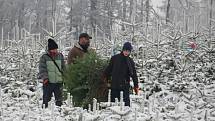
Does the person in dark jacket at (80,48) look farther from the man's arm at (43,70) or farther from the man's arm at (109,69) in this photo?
the man's arm at (109,69)

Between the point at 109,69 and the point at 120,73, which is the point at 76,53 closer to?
the point at 109,69

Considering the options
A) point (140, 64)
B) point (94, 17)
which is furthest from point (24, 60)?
point (94, 17)

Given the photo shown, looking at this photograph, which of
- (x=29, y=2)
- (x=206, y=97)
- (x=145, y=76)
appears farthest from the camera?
(x=29, y=2)

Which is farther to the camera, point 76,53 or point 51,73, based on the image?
point 76,53

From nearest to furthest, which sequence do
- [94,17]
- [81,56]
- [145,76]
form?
[81,56] → [145,76] → [94,17]

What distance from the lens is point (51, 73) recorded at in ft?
30.7

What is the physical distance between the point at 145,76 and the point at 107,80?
4391 mm

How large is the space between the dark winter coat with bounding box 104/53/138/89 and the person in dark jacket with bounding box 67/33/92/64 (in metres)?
1.18

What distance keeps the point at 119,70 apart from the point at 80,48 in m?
1.50

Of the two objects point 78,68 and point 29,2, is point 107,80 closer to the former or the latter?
point 78,68

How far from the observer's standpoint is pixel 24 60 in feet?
51.2

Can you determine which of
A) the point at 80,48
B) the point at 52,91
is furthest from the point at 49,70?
the point at 80,48

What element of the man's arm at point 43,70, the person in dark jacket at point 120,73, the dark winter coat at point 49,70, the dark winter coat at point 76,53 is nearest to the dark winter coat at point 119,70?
the person in dark jacket at point 120,73

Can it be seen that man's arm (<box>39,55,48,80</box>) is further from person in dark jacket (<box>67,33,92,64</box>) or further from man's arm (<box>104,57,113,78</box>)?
man's arm (<box>104,57,113,78</box>)
